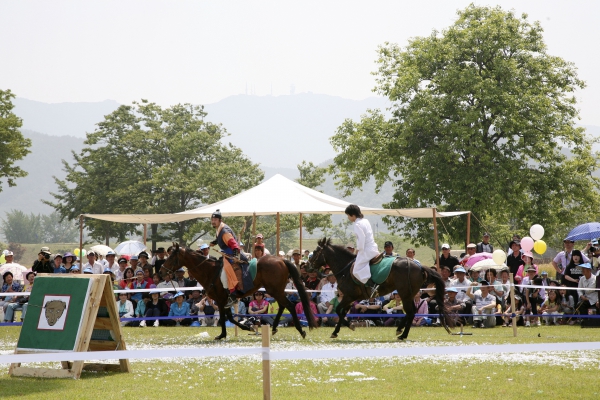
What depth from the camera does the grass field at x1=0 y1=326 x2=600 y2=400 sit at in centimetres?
762

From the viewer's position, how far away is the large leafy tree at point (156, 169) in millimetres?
52844

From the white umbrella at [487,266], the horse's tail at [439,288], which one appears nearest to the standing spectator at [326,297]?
the white umbrella at [487,266]

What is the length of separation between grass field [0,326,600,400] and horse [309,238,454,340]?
1.16m

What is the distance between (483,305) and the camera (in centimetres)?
1645

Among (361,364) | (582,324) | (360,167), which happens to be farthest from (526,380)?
(360,167)

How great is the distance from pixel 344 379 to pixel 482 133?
29.0 m

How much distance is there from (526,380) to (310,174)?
4767 centimetres

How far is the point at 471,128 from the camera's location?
34.4m

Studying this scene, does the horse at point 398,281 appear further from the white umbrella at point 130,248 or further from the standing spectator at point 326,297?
the white umbrella at point 130,248

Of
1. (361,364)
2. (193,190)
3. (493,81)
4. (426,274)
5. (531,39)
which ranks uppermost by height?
(531,39)

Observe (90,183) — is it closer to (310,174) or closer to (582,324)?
(310,174)

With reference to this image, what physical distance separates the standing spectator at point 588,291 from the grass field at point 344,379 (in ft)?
18.9

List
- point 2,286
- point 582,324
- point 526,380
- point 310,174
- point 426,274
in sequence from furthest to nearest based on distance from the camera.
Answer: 1. point 310,174
2. point 2,286
3. point 582,324
4. point 426,274
5. point 526,380

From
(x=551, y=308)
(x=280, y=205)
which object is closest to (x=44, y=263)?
(x=280, y=205)
